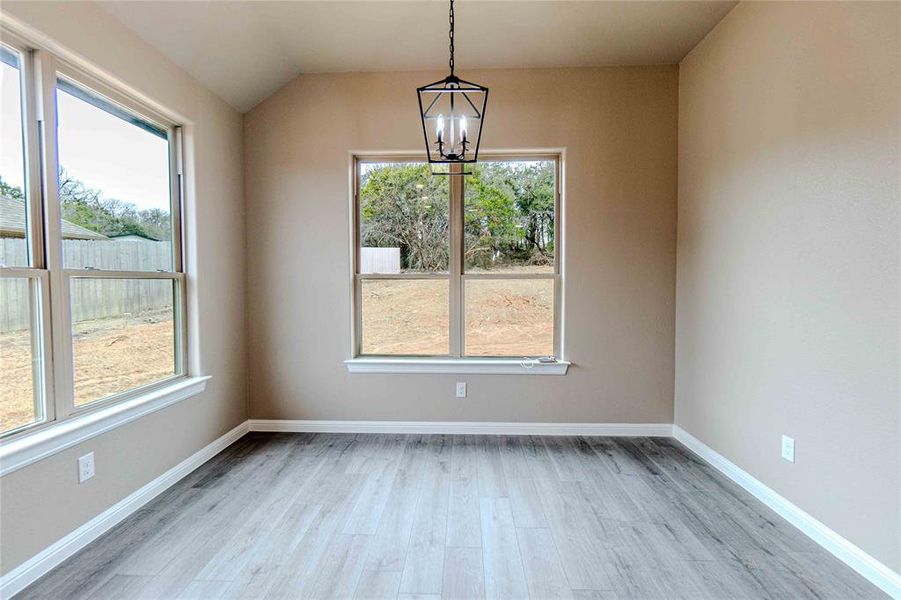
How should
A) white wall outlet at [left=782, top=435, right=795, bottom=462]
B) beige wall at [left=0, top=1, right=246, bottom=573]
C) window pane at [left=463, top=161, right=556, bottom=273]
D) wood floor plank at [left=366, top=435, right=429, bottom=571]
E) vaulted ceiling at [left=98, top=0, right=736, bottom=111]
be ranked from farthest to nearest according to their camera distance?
window pane at [left=463, top=161, right=556, bottom=273]
vaulted ceiling at [left=98, top=0, right=736, bottom=111]
white wall outlet at [left=782, top=435, right=795, bottom=462]
wood floor plank at [left=366, top=435, right=429, bottom=571]
beige wall at [left=0, top=1, right=246, bottom=573]

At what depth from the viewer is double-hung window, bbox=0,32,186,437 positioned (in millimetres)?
1738

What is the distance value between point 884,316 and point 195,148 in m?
3.93

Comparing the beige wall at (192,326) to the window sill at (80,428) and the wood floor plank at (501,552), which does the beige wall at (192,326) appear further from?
the wood floor plank at (501,552)

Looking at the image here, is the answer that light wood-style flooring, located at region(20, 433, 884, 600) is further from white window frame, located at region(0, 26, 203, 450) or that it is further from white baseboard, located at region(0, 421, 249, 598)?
white window frame, located at region(0, 26, 203, 450)

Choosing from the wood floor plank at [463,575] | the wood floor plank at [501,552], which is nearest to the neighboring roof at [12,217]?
the wood floor plank at [463,575]

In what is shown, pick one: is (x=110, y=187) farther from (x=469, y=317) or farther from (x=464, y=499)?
(x=464, y=499)

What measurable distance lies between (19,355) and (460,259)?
263cm

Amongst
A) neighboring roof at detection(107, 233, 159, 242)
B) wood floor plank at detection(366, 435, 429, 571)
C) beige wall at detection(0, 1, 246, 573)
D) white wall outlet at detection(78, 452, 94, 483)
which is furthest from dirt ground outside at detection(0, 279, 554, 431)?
white wall outlet at detection(78, 452, 94, 483)

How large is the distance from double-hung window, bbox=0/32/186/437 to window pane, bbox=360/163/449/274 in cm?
137

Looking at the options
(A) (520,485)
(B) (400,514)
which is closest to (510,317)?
(A) (520,485)

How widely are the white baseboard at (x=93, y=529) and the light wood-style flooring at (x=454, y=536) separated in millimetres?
41

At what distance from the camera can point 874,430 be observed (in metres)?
1.71

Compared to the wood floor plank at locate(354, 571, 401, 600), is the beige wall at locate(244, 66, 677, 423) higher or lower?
higher

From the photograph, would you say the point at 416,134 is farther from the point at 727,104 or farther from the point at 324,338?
the point at 727,104
